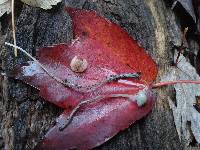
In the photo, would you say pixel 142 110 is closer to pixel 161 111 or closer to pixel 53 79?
pixel 161 111

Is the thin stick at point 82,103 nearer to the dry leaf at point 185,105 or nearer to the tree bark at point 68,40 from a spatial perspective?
the tree bark at point 68,40

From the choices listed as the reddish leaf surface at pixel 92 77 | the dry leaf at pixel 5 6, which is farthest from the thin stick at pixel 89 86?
the dry leaf at pixel 5 6

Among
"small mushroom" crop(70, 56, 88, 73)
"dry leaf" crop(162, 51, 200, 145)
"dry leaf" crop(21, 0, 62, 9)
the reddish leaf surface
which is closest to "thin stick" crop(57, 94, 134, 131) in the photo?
the reddish leaf surface

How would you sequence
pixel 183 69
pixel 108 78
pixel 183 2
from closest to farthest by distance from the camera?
pixel 108 78
pixel 183 69
pixel 183 2

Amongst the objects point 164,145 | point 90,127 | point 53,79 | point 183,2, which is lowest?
point 164,145

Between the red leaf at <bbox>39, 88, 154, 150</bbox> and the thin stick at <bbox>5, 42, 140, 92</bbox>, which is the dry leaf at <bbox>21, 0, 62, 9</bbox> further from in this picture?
the red leaf at <bbox>39, 88, 154, 150</bbox>

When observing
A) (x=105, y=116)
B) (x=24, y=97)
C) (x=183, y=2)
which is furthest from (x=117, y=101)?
(x=183, y=2)

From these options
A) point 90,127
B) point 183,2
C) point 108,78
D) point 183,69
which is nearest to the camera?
point 90,127
